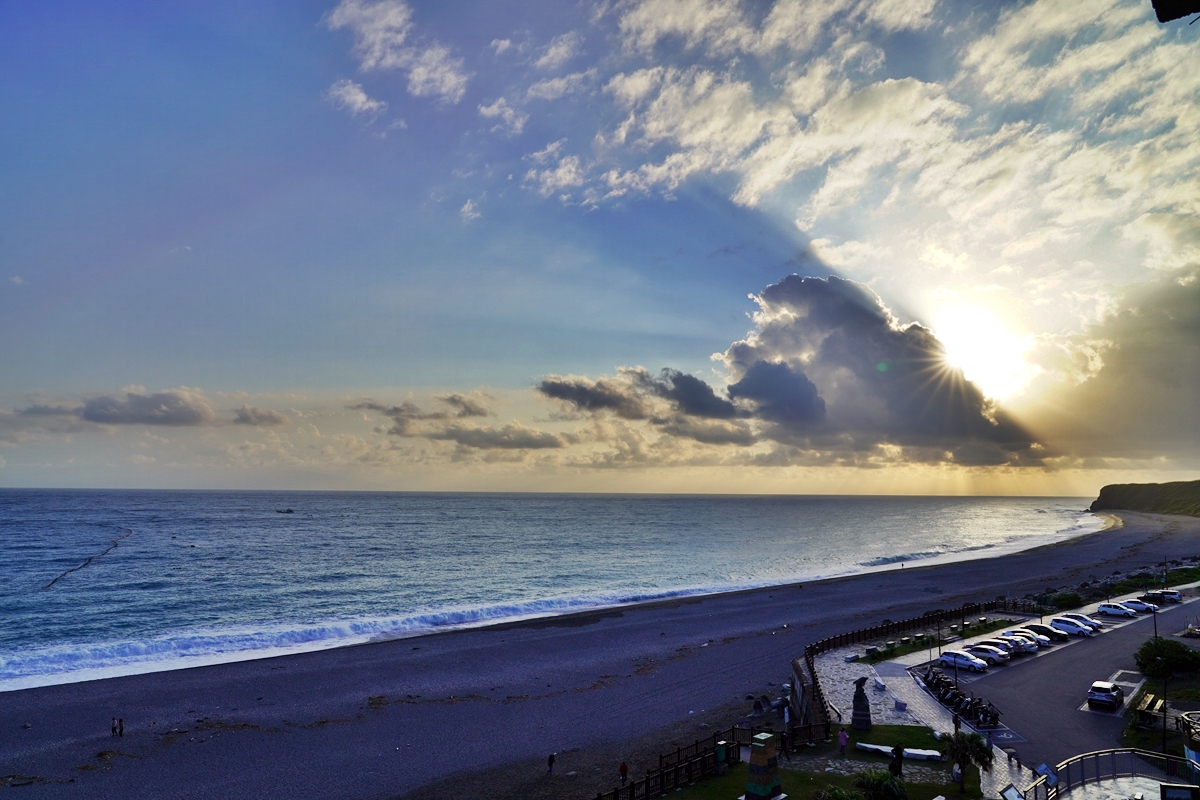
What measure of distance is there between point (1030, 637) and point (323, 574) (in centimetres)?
7155

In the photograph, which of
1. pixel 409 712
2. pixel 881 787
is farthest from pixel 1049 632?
pixel 409 712

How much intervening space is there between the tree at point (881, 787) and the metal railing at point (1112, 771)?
346 cm

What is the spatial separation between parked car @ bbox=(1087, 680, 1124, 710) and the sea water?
140ft

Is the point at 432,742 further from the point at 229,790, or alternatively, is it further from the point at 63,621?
the point at 63,621

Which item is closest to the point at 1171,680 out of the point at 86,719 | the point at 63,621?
the point at 86,719

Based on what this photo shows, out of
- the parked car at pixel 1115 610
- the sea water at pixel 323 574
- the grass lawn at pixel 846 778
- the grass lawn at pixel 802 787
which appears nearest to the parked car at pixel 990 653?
the grass lawn at pixel 846 778

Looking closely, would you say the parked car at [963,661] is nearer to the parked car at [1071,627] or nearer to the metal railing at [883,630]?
the metal railing at [883,630]

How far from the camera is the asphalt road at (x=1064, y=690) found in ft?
80.7

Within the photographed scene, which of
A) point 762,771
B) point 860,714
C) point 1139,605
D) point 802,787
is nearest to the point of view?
point 762,771

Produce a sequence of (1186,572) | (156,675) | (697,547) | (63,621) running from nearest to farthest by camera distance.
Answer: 1. (156,675)
2. (63,621)
3. (1186,572)
4. (697,547)

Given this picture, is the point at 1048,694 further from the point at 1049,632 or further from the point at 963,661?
the point at 1049,632

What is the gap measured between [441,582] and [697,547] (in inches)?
2223

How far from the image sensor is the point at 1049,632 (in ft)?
137

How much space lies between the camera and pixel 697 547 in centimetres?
11738
